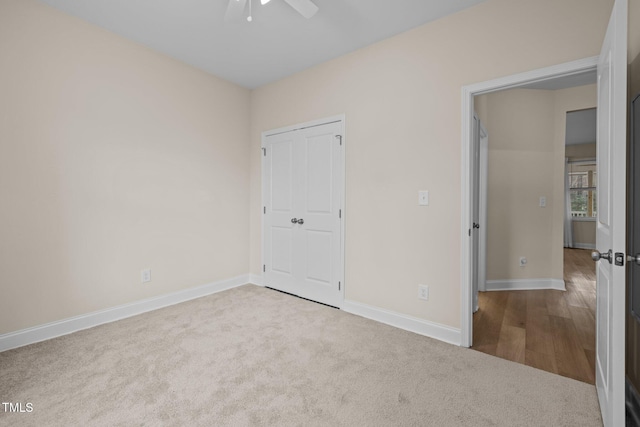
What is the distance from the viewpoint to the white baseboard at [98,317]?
7.49 feet

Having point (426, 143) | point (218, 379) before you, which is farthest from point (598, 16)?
point (218, 379)

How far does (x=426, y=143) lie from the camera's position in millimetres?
2570

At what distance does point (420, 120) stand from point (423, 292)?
150 cm

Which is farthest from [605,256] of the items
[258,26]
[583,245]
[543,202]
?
[583,245]

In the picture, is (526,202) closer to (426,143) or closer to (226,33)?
(426,143)

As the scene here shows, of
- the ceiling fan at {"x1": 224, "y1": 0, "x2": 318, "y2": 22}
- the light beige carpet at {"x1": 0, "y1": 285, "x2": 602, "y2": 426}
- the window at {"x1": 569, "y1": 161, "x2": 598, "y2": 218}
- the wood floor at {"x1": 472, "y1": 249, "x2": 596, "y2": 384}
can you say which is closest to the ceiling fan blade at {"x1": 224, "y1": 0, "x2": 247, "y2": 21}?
the ceiling fan at {"x1": 224, "y1": 0, "x2": 318, "y2": 22}

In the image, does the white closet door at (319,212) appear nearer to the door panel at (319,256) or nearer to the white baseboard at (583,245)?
the door panel at (319,256)

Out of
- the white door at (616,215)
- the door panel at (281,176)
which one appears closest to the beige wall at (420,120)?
the door panel at (281,176)

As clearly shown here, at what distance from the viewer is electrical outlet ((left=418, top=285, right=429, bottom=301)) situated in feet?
8.47

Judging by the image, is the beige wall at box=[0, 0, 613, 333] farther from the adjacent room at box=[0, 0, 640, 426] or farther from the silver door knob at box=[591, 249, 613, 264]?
the silver door knob at box=[591, 249, 613, 264]

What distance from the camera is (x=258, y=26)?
2.62m

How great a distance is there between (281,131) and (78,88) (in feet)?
6.46

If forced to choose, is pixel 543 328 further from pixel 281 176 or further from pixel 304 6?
pixel 304 6

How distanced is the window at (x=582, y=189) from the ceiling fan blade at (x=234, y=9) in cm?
866
